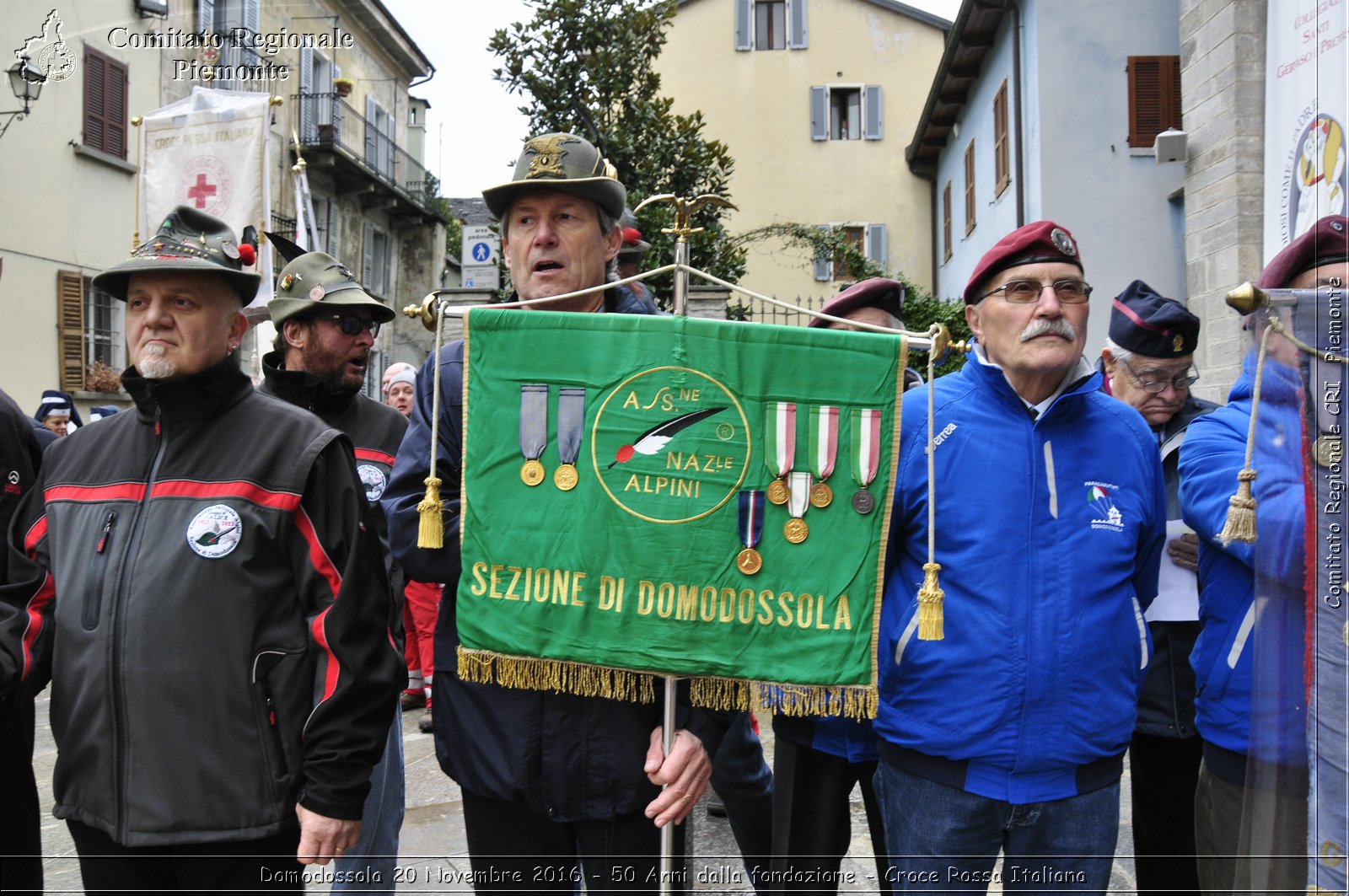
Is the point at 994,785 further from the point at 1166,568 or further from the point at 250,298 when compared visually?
the point at 250,298

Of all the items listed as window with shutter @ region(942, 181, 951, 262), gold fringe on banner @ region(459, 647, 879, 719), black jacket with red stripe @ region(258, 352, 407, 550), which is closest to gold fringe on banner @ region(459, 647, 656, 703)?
gold fringe on banner @ region(459, 647, 879, 719)

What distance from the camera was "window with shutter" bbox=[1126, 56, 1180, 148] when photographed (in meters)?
12.4

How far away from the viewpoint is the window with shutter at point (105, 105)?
1554cm

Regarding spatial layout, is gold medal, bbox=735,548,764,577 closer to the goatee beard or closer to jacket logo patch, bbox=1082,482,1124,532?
jacket logo patch, bbox=1082,482,1124,532

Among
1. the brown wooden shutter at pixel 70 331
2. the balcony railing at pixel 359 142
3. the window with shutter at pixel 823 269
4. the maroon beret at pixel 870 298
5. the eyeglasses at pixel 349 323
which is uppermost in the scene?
the balcony railing at pixel 359 142

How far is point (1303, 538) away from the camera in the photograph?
2076 mm

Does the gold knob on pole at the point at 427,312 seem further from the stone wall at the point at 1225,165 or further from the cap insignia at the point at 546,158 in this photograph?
the stone wall at the point at 1225,165

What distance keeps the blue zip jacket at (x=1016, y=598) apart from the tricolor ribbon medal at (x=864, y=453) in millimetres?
285

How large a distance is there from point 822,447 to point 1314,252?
1244mm

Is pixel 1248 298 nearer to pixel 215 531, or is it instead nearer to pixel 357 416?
pixel 215 531

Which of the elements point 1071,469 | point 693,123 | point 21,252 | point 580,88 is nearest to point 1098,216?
point 693,123

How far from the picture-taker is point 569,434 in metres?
2.31

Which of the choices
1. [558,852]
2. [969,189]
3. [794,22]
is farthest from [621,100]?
[794,22]

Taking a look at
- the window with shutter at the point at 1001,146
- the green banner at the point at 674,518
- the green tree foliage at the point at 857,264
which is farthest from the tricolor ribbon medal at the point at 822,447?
the window with shutter at the point at 1001,146
